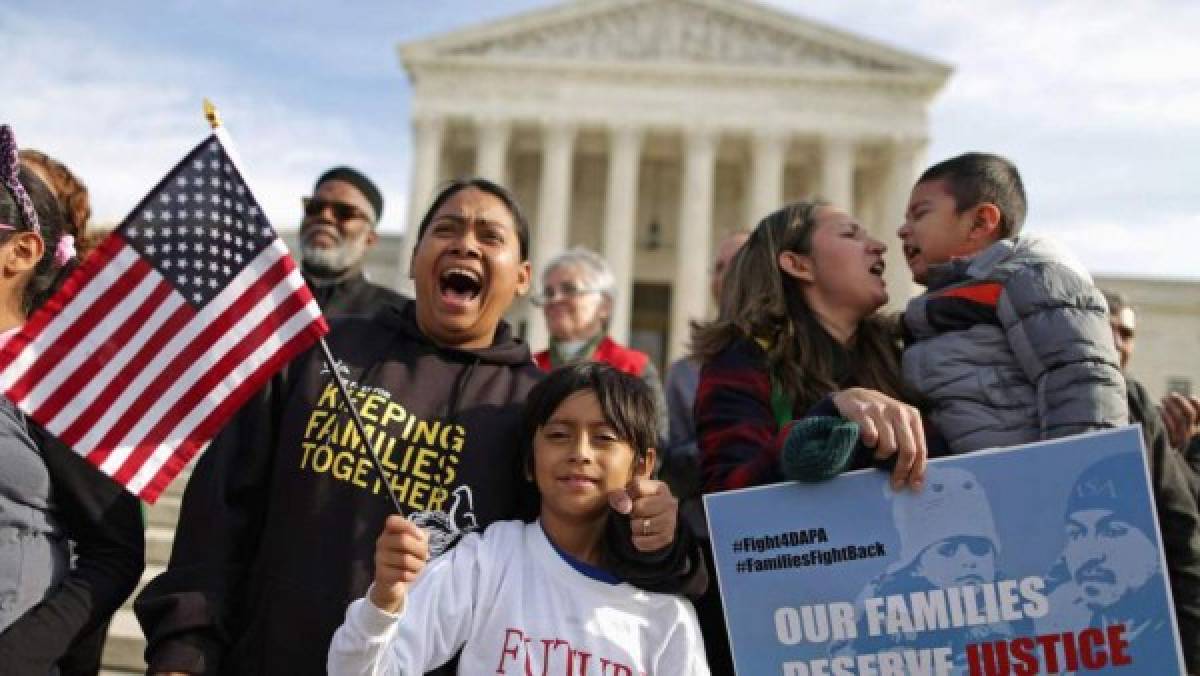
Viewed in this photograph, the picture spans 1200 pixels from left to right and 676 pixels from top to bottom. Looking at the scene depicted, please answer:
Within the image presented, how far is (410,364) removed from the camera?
10.4 ft

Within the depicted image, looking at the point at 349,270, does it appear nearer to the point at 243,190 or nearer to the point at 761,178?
the point at 243,190

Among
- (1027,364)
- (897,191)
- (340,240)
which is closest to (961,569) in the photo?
(1027,364)

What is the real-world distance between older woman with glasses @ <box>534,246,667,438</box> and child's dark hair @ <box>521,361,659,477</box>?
3.26m

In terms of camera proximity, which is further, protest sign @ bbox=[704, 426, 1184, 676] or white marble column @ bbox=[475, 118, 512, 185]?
white marble column @ bbox=[475, 118, 512, 185]

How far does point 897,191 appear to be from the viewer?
41469 millimetres

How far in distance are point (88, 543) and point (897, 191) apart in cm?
4150

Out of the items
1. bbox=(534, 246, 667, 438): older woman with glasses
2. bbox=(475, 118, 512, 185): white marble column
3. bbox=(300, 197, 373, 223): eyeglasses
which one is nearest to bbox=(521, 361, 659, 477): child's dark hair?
bbox=(534, 246, 667, 438): older woman with glasses

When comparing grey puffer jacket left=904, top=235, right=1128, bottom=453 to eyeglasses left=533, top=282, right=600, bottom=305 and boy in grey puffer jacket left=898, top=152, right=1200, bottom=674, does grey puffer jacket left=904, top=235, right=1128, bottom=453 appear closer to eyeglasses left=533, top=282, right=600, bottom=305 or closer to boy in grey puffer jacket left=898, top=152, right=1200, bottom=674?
boy in grey puffer jacket left=898, top=152, right=1200, bottom=674

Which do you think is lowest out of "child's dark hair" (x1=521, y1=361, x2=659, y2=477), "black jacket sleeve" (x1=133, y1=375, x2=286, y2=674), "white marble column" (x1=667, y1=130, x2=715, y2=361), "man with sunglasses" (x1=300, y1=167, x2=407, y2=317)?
"black jacket sleeve" (x1=133, y1=375, x2=286, y2=674)

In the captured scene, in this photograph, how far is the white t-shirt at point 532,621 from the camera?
2.65 meters

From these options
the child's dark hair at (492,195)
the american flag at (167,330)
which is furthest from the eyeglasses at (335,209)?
the american flag at (167,330)

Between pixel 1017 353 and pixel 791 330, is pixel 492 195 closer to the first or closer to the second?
pixel 791 330

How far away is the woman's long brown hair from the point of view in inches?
132

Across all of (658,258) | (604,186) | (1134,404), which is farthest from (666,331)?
(1134,404)
